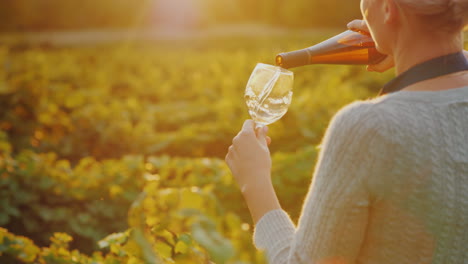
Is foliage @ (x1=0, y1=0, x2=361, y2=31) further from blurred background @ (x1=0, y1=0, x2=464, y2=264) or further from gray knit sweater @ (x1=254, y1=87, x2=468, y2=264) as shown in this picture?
gray knit sweater @ (x1=254, y1=87, x2=468, y2=264)

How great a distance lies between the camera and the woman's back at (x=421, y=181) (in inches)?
50.1

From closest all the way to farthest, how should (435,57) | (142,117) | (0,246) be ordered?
(435,57) → (0,246) → (142,117)

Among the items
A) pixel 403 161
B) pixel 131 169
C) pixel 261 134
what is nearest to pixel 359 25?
pixel 261 134

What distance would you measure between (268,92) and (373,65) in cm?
46

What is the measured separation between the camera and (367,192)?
1.29m

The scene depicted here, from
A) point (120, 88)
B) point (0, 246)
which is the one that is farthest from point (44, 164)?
point (120, 88)

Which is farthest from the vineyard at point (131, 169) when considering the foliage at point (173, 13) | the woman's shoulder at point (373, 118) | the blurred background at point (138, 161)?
the foliage at point (173, 13)

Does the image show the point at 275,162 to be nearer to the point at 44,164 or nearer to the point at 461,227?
the point at 44,164

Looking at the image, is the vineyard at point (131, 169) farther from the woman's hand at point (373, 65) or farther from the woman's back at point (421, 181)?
the woman's hand at point (373, 65)

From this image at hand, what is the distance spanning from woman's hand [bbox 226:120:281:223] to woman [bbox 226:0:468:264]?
0.79ft

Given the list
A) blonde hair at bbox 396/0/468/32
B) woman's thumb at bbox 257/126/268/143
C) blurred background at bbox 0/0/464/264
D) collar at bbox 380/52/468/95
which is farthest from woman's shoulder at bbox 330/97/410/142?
woman's thumb at bbox 257/126/268/143

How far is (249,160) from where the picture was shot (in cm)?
174

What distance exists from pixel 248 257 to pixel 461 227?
0.68m

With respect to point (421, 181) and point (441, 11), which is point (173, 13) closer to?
point (441, 11)
